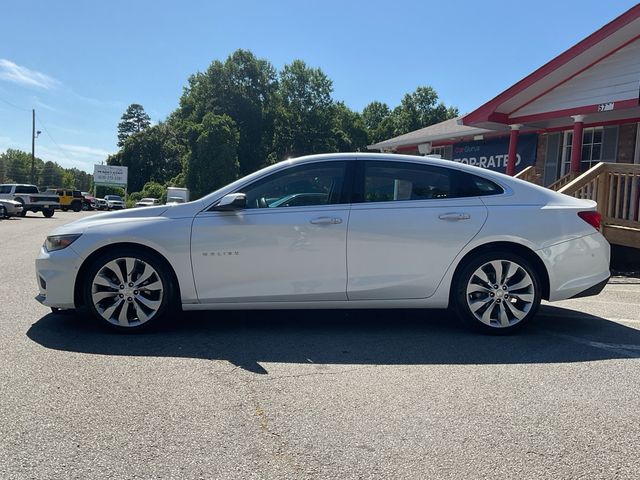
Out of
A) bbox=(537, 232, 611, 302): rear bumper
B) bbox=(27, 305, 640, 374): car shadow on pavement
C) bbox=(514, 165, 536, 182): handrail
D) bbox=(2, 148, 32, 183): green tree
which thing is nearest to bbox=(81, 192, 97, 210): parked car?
bbox=(514, 165, 536, 182): handrail

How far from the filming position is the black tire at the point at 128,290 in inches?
181

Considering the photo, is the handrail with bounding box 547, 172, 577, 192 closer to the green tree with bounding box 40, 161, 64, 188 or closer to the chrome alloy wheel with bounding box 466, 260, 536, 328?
the chrome alloy wheel with bounding box 466, 260, 536, 328

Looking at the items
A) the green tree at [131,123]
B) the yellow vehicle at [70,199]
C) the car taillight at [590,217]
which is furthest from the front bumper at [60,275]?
the green tree at [131,123]

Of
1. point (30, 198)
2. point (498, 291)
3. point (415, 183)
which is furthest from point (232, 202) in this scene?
point (30, 198)

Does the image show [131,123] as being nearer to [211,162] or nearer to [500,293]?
[211,162]

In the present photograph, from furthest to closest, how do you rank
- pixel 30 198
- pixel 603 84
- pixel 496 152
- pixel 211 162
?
pixel 211 162 → pixel 30 198 → pixel 496 152 → pixel 603 84

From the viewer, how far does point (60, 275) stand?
459 cm

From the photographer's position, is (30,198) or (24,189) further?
(24,189)

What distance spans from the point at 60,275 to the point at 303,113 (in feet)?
183

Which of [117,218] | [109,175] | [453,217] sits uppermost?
[109,175]

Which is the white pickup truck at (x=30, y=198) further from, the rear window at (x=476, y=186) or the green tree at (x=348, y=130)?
the green tree at (x=348, y=130)

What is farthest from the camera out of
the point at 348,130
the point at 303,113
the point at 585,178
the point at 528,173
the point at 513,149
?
the point at 348,130

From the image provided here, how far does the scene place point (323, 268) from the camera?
184 inches

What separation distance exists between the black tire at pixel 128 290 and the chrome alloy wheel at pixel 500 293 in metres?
2.71
